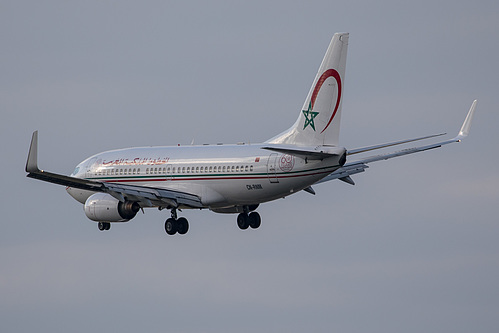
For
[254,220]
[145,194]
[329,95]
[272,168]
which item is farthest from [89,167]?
[329,95]

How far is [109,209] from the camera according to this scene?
82.2 m

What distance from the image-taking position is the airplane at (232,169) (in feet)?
248

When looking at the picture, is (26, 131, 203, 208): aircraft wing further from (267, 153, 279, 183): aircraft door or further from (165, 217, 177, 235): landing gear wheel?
(267, 153, 279, 183): aircraft door

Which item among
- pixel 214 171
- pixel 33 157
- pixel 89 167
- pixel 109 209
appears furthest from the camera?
pixel 89 167

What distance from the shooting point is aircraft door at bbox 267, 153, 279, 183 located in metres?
77.1

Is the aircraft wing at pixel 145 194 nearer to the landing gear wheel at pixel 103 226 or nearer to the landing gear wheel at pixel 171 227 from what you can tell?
the landing gear wheel at pixel 171 227

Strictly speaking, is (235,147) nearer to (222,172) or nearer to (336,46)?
(222,172)

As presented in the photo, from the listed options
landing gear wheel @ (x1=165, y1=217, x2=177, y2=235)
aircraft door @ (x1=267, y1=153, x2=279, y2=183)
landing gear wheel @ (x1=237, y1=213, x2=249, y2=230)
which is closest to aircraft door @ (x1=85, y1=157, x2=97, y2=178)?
landing gear wheel @ (x1=165, y1=217, x2=177, y2=235)

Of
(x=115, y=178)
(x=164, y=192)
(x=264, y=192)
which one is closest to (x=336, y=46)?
(x=264, y=192)

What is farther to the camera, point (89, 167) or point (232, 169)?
point (89, 167)

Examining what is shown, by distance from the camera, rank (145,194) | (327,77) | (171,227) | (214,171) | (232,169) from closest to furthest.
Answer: (327,77), (232,169), (145,194), (214,171), (171,227)

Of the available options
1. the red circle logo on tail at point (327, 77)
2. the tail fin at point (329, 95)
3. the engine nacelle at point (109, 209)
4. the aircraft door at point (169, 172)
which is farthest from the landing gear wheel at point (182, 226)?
the red circle logo on tail at point (327, 77)

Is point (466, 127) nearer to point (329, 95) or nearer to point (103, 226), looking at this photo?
point (329, 95)

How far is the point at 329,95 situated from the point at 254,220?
42.9 feet
